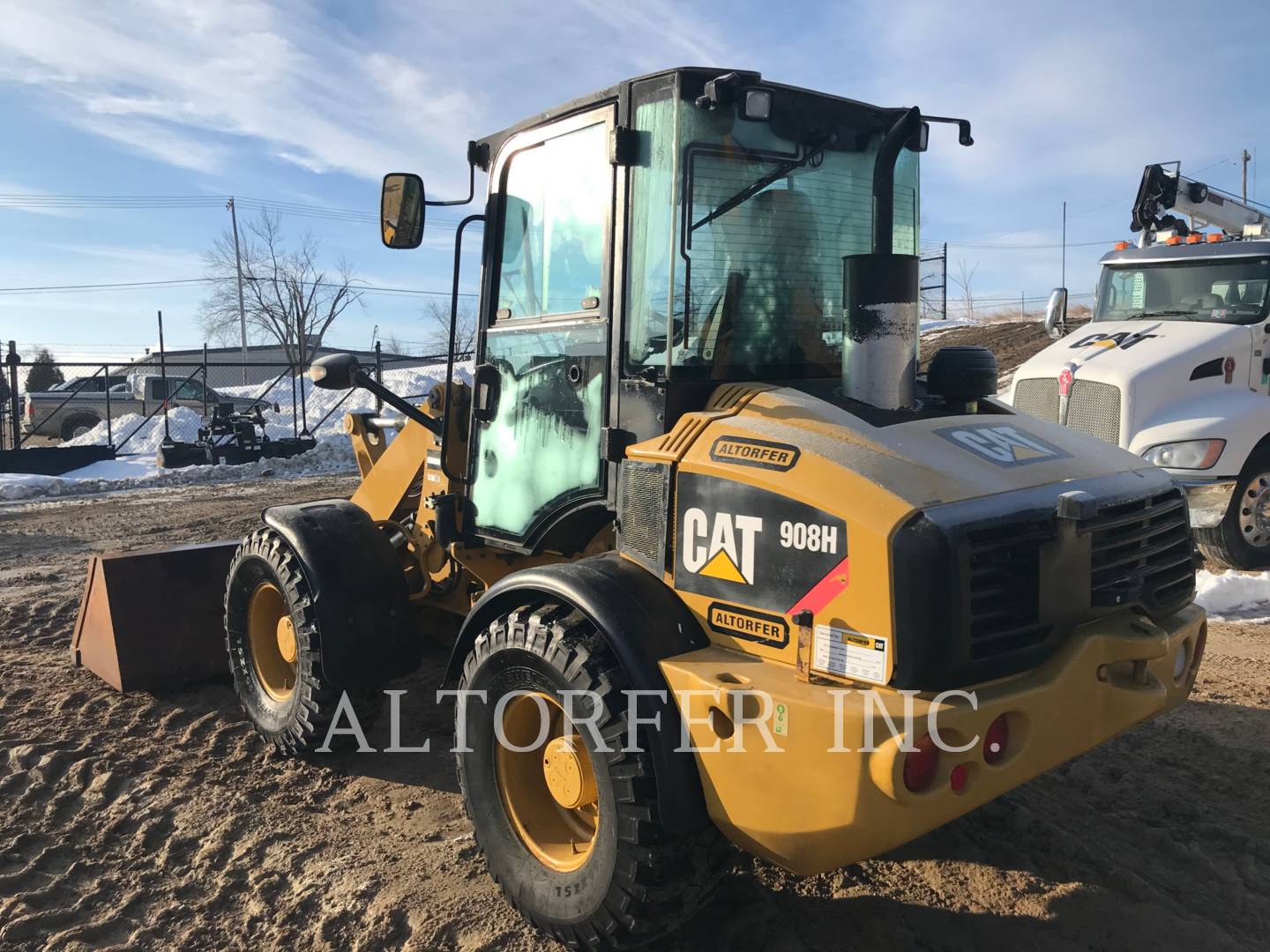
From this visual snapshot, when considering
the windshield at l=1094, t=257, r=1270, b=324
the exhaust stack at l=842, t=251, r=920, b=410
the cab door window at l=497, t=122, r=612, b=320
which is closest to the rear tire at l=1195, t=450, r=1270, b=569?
the windshield at l=1094, t=257, r=1270, b=324

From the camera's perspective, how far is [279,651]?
181 inches

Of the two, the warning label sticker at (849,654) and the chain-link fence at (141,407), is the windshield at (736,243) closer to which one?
the warning label sticker at (849,654)

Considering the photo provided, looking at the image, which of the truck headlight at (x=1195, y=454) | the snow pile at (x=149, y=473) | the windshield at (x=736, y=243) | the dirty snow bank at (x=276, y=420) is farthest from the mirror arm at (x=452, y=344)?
the snow pile at (x=149, y=473)

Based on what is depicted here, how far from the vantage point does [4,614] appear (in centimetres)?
663

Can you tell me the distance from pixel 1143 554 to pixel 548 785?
6.51ft

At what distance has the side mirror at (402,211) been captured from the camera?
3613 millimetres

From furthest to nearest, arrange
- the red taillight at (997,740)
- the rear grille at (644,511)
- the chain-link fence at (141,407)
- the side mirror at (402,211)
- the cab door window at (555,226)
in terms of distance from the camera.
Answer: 1. the chain-link fence at (141,407)
2. the side mirror at (402,211)
3. the cab door window at (555,226)
4. the rear grille at (644,511)
5. the red taillight at (997,740)

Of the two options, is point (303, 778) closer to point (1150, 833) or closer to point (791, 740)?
point (791, 740)

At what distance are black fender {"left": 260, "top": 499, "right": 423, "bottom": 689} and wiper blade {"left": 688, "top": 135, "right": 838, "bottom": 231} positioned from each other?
6.71 feet

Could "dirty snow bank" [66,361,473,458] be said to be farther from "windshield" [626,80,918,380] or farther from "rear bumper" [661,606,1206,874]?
"rear bumper" [661,606,1206,874]

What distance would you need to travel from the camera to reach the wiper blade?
298 centimetres

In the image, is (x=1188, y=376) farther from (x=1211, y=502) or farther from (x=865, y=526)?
(x=865, y=526)

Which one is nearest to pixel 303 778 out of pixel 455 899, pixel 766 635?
pixel 455 899

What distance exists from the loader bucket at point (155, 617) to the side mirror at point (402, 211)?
2518mm
